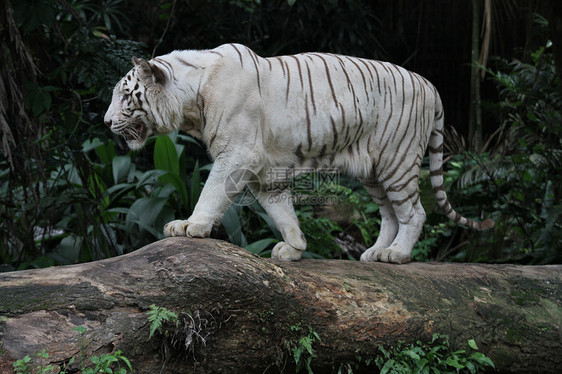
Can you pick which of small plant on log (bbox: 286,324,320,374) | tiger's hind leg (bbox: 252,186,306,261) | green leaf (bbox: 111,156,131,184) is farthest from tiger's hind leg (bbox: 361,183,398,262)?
green leaf (bbox: 111,156,131,184)

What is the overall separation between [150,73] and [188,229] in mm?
873

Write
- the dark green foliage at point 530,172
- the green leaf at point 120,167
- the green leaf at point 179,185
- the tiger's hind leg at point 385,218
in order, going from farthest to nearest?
1. the green leaf at point 120,167
2. the green leaf at point 179,185
3. the dark green foliage at point 530,172
4. the tiger's hind leg at point 385,218

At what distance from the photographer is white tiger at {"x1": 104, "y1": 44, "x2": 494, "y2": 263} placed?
3.16 m

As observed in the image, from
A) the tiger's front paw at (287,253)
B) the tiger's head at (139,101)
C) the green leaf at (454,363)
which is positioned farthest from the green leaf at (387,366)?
the tiger's head at (139,101)

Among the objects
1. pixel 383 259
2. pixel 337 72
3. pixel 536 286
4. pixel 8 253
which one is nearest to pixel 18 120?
pixel 8 253

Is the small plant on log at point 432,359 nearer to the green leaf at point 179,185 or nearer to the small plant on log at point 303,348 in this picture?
the small plant on log at point 303,348

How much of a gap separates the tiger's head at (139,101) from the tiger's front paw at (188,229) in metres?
0.58

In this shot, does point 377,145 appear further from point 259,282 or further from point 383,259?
point 259,282

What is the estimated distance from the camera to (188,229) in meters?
2.99

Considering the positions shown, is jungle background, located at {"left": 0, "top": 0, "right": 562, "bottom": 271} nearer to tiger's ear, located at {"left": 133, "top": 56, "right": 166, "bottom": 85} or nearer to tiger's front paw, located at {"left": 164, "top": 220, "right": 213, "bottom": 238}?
tiger's ear, located at {"left": 133, "top": 56, "right": 166, "bottom": 85}

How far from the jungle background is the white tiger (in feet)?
2.27

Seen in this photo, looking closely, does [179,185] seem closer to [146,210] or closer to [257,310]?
[146,210]

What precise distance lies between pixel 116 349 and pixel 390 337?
143 cm

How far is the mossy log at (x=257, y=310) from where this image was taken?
7.85 ft
